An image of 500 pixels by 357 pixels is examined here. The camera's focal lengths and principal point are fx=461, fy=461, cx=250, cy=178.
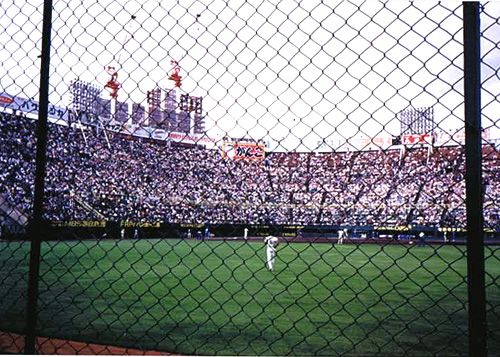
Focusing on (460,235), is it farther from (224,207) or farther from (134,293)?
(134,293)

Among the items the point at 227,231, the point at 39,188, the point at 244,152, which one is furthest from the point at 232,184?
the point at 39,188

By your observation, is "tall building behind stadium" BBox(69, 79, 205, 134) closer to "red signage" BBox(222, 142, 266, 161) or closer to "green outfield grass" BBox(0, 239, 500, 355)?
"green outfield grass" BBox(0, 239, 500, 355)

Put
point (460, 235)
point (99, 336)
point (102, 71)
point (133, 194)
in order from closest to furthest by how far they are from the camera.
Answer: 1. point (102, 71)
2. point (99, 336)
3. point (460, 235)
4. point (133, 194)

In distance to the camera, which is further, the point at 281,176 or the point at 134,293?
the point at 281,176

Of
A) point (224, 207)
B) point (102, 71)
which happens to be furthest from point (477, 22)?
point (224, 207)

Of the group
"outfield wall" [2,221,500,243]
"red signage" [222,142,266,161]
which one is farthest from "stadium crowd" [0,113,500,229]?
"red signage" [222,142,266,161]

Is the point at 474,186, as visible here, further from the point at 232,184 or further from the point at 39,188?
the point at 232,184

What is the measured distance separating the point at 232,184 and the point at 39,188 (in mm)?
31446

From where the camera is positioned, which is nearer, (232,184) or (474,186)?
(474,186)

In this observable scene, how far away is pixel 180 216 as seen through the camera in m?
35.4

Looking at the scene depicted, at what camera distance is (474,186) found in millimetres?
2035

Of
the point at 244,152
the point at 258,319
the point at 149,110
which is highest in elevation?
the point at 244,152

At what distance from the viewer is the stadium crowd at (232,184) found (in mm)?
29688

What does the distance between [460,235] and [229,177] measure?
52.5 feet
